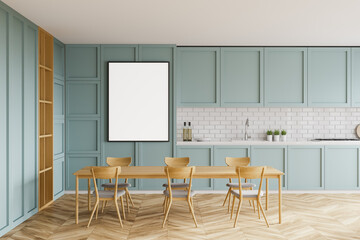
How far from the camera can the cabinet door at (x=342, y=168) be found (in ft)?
21.9

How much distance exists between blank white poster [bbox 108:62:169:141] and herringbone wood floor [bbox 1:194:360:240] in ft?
4.41

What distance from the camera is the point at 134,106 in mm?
6625

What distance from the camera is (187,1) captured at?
14.0ft

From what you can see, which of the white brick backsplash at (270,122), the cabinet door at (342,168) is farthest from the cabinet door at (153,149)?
the cabinet door at (342,168)

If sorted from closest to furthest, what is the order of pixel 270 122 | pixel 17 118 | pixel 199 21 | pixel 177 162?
pixel 17 118
pixel 199 21
pixel 177 162
pixel 270 122

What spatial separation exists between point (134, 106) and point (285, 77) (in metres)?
3.13

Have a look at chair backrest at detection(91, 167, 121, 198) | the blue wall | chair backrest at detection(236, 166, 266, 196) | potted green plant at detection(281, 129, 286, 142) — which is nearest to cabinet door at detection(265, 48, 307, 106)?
potted green plant at detection(281, 129, 286, 142)

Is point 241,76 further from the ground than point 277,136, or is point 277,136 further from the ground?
point 241,76

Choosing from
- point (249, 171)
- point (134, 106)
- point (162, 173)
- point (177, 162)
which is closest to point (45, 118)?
point (134, 106)

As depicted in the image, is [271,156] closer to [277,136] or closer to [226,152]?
[277,136]

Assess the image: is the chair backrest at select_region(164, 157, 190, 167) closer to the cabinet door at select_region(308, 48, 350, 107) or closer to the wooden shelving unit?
the wooden shelving unit

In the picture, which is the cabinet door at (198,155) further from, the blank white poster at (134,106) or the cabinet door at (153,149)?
the blank white poster at (134,106)

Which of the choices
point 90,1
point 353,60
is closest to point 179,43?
point 90,1

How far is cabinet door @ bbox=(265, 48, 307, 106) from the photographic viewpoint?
685cm
